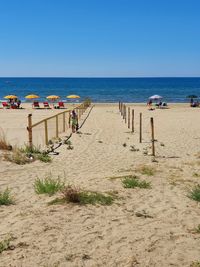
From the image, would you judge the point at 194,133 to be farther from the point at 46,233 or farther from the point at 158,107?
the point at 158,107

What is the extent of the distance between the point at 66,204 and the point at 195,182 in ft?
11.4

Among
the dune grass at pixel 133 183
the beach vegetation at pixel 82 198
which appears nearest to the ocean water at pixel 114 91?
the dune grass at pixel 133 183

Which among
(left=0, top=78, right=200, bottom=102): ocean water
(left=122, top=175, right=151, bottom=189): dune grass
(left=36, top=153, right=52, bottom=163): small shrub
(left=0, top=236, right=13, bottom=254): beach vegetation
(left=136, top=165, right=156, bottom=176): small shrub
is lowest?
(left=0, top=78, right=200, bottom=102): ocean water

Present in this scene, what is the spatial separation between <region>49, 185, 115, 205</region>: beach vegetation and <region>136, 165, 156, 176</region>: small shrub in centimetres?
253

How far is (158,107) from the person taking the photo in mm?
43375

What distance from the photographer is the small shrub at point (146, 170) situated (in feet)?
32.1

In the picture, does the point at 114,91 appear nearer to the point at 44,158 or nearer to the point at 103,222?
the point at 44,158

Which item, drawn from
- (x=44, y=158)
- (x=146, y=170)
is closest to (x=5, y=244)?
(x=146, y=170)

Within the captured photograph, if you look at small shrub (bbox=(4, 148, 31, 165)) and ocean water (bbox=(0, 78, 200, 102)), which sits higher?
small shrub (bbox=(4, 148, 31, 165))

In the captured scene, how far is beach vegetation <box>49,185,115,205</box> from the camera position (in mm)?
6945

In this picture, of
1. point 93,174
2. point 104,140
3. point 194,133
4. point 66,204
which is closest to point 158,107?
→ point 194,133

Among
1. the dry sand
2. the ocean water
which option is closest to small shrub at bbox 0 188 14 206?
the dry sand

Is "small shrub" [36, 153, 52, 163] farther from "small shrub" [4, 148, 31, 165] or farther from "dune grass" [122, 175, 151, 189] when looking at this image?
"dune grass" [122, 175, 151, 189]

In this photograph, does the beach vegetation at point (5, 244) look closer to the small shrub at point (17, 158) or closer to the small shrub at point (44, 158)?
the small shrub at point (17, 158)
